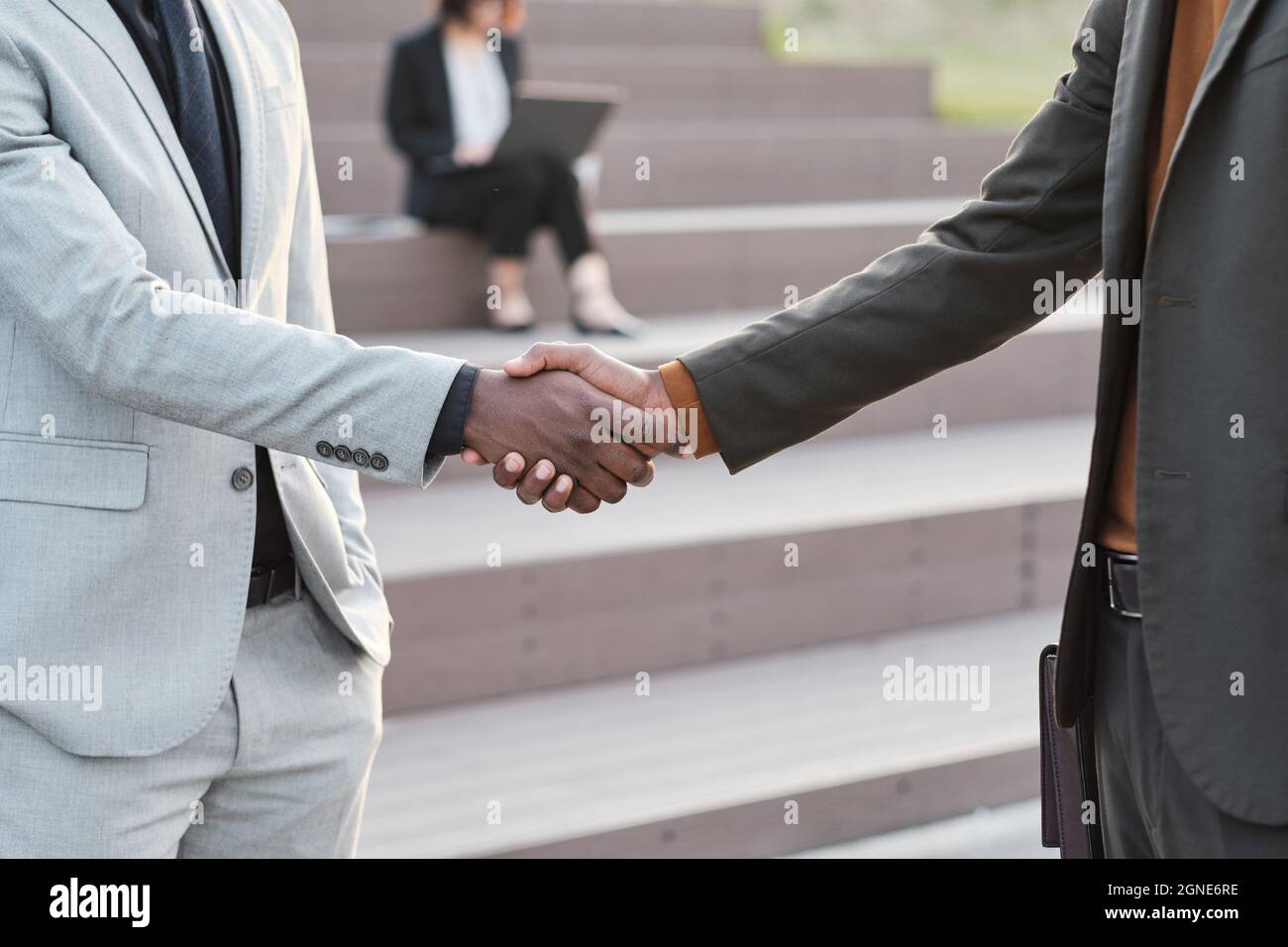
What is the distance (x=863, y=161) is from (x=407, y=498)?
2.85 metres

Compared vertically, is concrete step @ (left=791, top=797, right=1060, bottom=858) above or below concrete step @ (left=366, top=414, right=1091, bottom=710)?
below

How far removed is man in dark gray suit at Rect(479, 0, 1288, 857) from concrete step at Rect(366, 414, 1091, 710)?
5.27 ft

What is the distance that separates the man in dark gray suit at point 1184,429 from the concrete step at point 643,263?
2728 mm

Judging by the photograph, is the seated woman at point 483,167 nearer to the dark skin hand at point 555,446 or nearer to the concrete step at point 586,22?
the concrete step at point 586,22

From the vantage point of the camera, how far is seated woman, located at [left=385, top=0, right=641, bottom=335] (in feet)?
13.1

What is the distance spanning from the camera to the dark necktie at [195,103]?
1.36 m

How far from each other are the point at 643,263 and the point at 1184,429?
3.21 meters

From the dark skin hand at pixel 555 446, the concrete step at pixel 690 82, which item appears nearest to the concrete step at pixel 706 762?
the dark skin hand at pixel 555 446

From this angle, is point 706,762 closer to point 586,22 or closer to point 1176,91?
point 1176,91

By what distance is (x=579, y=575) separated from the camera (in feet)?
9.29

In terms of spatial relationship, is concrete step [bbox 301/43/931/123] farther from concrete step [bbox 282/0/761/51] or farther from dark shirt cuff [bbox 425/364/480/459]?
dark shirt cuff [bbox 425/364/480/459]

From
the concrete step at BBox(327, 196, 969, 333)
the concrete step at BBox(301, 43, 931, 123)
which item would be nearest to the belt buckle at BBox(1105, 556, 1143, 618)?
the concrete step at BBox(327, 196, 969, 333)

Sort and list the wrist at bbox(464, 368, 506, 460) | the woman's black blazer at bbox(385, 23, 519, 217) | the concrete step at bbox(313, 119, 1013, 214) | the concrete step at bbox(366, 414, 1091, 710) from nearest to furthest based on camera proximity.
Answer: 1. the wrist at bbox(464, 368, 506, 460)
2. the concrete step at bbox(366, 414, 1091, 710)
3. the woman's black blazer at bbox(385, 23, 519, 217)
4. the concrete step at bbox(313, 119, 1013, 214)
